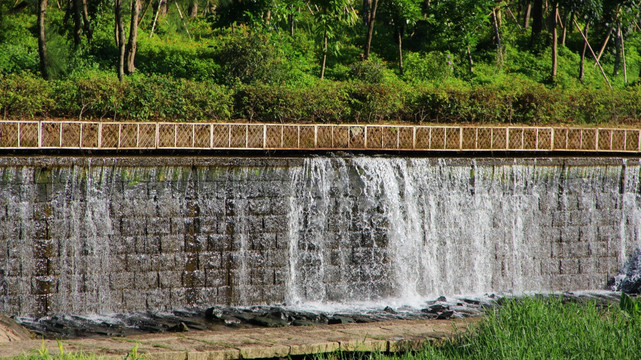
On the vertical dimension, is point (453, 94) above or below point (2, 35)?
below

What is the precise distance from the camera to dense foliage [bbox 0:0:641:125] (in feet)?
59.6

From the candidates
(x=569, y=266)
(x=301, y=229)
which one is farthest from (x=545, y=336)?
(x=569, y=266)

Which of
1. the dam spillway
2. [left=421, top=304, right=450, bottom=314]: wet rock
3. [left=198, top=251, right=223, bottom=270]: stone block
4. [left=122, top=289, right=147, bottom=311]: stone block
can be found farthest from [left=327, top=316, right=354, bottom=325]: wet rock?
[left=122, top=289, right=147, bottom=311]: stone block

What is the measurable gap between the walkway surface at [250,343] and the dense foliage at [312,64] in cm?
1077

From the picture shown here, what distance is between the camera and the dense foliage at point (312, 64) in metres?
18.2

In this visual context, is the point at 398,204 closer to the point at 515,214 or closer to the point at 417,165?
the point at 417,165

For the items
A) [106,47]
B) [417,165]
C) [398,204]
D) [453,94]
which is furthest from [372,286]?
[106,47]

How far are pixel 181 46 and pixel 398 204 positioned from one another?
20.0 meters

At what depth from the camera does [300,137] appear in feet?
52.4

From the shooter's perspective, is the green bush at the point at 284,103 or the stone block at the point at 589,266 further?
the green bush at the point at 284,103

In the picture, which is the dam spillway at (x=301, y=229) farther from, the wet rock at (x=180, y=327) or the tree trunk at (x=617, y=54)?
the tree trunk at (x=617, y=54)

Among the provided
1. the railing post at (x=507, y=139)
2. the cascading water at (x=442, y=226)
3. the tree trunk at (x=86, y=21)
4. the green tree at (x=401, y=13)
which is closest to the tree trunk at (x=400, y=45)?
the green tree at (x=401, y=13)

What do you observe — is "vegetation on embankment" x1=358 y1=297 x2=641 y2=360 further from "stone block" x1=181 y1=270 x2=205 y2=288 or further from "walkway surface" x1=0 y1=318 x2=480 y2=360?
"stone block" x1=181 y1=270 x2=205 y2=288

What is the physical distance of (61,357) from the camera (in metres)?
6.05
